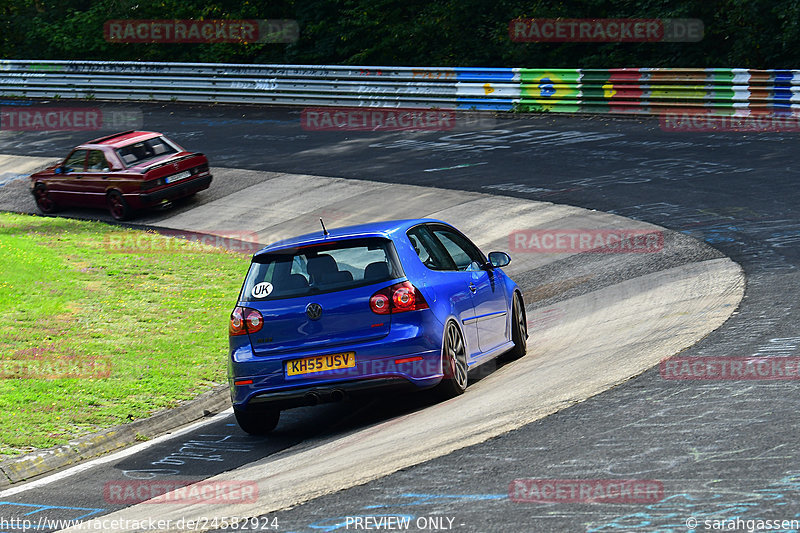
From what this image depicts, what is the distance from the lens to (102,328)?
12.8m

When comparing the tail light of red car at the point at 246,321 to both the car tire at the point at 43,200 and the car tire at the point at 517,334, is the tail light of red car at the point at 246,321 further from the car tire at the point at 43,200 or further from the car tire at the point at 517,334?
the car tire at the point at 43,200

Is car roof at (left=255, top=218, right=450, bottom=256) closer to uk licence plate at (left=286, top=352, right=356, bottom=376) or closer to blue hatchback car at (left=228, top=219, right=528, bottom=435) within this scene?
blue hatchback car at (left=228, top=219, right=528, bottom=435)

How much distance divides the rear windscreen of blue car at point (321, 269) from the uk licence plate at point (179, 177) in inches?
525

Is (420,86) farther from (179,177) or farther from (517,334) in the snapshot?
(517,334)

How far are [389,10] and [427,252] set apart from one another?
98.0ft

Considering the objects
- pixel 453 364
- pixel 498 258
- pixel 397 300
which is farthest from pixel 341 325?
pixel 498 258

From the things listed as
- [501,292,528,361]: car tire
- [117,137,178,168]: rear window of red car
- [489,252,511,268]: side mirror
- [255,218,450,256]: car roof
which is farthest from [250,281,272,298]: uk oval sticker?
[117,137,178,168]: rear window of red car

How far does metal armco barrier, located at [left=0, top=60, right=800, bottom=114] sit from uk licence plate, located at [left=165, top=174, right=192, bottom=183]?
9.74 m

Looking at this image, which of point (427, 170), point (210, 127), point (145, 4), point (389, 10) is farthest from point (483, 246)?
point (145, 4)

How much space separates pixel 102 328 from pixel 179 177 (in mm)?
9203

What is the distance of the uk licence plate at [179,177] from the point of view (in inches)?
843

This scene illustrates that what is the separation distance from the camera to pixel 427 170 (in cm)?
2208

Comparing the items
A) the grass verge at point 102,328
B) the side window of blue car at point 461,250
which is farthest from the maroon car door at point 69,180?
the side window of blue car at point 461,250

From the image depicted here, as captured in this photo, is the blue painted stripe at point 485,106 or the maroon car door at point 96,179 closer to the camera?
the maroon car door at point 96,179
